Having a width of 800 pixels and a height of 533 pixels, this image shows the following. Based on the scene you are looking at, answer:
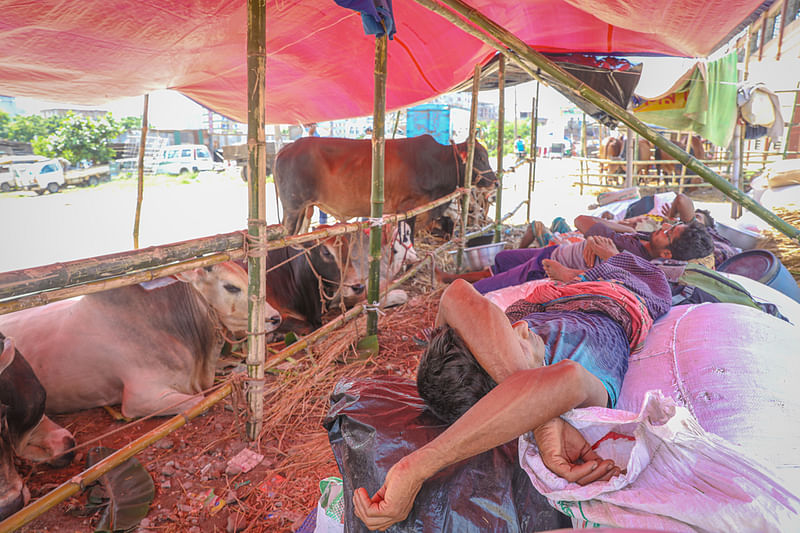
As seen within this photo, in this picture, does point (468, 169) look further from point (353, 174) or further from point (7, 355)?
point (7, 355)

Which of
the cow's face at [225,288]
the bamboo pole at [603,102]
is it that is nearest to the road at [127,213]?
the cow's face at [225,288]

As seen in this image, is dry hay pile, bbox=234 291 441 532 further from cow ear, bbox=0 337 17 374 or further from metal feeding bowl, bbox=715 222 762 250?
metal feeding bowl, bbox=715 222 762 250

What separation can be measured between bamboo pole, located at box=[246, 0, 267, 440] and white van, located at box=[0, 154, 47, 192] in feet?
45.1

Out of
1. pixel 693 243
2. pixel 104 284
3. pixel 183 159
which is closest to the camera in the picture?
pixel 104 284

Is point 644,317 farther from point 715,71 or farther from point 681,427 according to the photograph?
point 715,71

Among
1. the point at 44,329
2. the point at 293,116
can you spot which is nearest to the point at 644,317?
the point at 44,329

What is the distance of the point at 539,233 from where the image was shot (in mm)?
5160

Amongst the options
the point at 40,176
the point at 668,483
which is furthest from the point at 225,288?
the point at 40,176

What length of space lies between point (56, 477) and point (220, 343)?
1150mm

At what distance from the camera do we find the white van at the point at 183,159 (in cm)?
1833

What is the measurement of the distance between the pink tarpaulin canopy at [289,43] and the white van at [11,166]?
33.0 ft

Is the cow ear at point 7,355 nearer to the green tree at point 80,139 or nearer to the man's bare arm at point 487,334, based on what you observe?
the man's bare arm at point 487,334

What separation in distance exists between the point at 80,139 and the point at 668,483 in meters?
18.3

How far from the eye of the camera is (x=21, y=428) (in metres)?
2.17
